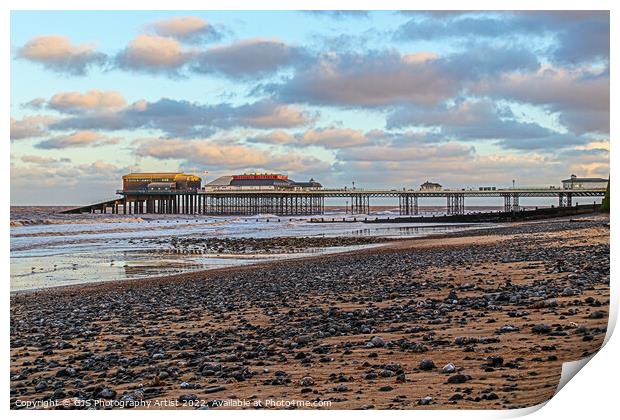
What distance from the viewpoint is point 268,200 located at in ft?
240

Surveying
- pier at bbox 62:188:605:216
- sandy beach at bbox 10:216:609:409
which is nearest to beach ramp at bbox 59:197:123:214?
pier at bbox 62:188:605:216

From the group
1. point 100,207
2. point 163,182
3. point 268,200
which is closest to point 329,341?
point 100,207

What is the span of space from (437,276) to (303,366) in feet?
14.9

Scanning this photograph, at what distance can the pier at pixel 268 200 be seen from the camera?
6306 centimetres

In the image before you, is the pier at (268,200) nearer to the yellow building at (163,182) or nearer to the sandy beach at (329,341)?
the yellow building at (163,182)

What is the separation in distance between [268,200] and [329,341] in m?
67.9

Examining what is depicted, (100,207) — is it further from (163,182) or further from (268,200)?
(268,200)

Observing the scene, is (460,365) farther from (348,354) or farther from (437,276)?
(437,276)

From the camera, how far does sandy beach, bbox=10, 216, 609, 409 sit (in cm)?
444

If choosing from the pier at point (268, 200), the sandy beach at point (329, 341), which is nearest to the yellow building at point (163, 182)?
the pier at point (268, 200)

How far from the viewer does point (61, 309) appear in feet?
27.7

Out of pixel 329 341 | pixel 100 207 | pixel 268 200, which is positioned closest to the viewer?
pixel 329 341

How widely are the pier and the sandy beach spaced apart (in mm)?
52189

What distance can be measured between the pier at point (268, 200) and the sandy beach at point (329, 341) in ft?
171
